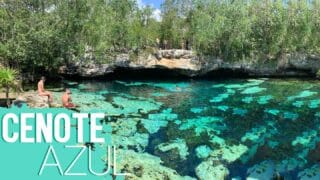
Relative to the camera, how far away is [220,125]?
18859mm

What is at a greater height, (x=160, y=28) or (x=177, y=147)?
(x=160, y=28)

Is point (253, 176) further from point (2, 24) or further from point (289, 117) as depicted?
point (2, 24)

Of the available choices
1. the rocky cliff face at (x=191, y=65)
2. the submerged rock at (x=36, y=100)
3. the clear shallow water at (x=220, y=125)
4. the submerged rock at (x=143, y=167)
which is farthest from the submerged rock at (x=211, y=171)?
the rocky cliff face at (x=191, y=65)

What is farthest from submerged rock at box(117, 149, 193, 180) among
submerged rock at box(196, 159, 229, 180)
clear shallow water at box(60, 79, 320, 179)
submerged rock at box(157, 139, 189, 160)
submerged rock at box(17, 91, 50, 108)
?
submerged rock at box(17, 91, 50, 108)

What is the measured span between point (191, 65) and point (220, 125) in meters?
18.6

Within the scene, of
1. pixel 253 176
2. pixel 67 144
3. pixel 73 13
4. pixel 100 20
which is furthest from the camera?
pixel 100 20

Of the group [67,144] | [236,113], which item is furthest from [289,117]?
[67,144]

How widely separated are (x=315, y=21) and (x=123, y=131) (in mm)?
26856

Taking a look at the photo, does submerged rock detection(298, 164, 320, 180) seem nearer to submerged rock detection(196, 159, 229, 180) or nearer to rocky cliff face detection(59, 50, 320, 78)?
submerged rock detection(196, 159, 229, 180)

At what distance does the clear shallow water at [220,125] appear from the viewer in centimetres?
1437

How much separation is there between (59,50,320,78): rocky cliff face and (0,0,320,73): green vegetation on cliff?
0.59 meters

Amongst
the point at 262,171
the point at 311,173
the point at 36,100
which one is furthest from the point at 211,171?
the point at 36,100

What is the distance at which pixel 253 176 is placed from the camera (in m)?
13.3

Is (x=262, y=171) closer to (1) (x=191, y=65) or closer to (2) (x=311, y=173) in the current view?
(2) (x=311, y=173)
